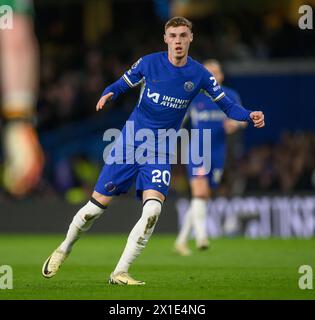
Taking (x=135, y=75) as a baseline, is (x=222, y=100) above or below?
below

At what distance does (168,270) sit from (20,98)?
10580 mm

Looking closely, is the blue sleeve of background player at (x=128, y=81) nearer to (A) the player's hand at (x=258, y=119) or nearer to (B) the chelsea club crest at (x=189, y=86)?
(B) the chelsea club crest at (x=189, y=86)

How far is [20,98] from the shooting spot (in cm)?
2183

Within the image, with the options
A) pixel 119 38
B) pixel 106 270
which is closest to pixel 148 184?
pixel 106 270

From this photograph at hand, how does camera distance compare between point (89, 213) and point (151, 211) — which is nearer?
point (151, 211)

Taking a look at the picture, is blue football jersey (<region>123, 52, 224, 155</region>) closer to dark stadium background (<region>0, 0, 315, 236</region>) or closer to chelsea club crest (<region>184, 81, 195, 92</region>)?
chelsea club crest (<region>184, 81, 195, 92</region>)

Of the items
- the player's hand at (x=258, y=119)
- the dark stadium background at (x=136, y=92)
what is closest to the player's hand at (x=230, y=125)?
the dark stadium background at (x=136, y=92)

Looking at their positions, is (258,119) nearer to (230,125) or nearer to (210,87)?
(210,87)

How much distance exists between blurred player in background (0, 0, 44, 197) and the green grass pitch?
8.86ft

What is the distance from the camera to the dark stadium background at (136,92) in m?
19.5

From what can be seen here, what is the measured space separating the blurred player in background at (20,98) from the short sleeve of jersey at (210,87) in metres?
10.4

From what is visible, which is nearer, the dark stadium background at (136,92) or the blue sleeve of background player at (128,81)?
the blue sleeve of background player at (128,81)

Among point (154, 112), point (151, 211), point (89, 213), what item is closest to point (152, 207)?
point (151, 211)

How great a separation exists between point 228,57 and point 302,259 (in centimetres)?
855
